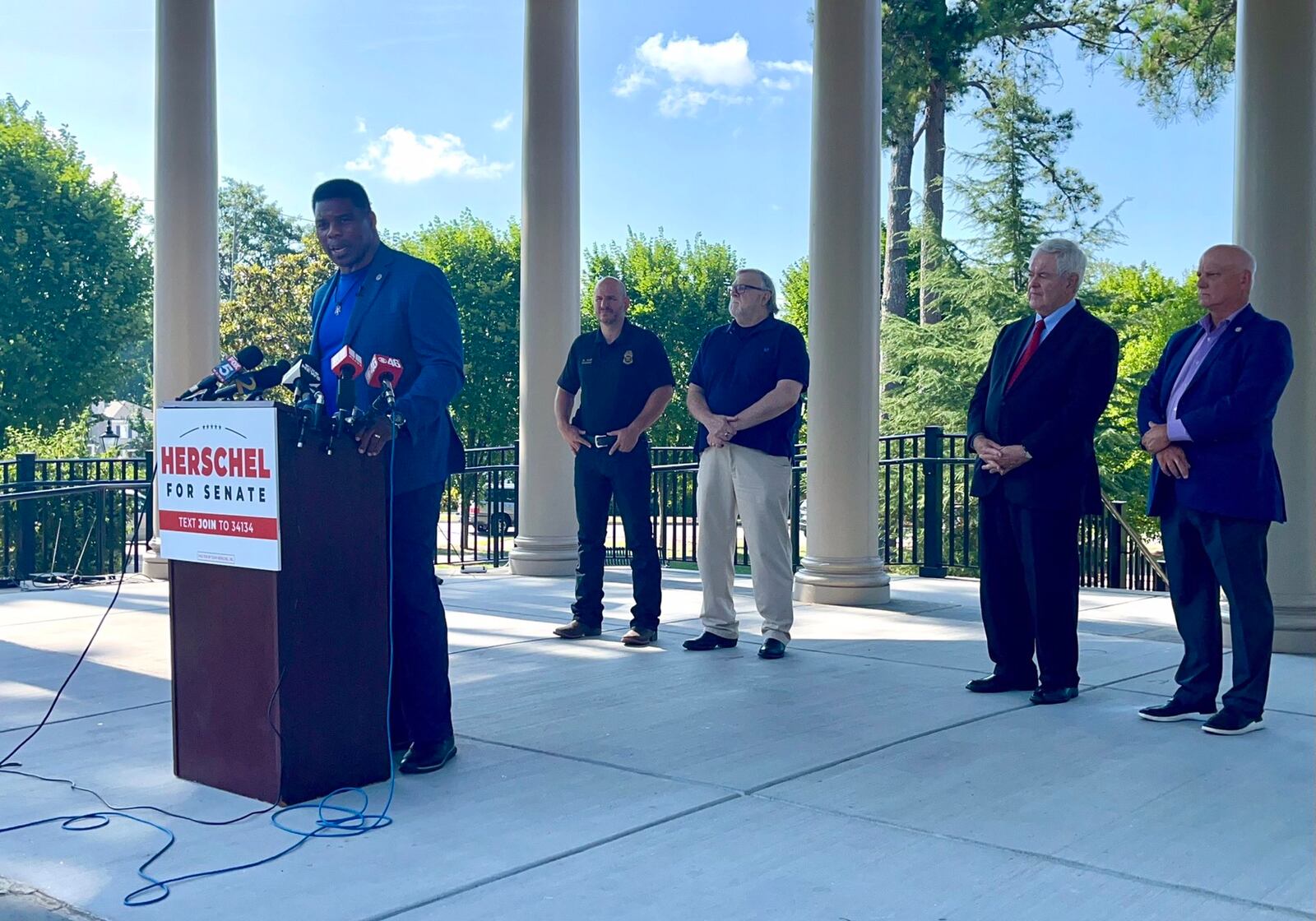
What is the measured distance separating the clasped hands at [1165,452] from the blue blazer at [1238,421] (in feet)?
0.12

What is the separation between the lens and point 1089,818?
399cm

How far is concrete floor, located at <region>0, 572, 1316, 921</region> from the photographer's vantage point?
3334mm

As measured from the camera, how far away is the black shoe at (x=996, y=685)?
601 cm

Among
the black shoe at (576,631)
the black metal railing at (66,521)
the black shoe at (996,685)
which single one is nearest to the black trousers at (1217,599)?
the black shoe at (996,685)

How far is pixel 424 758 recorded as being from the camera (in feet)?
15.1

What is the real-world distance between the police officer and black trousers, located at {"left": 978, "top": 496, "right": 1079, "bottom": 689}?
201cm

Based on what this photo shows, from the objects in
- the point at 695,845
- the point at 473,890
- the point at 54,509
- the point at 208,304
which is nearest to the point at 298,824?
the point at 473,890

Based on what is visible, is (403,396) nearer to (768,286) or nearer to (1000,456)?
(1000,456)

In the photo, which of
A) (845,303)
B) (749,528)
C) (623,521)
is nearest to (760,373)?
(749,528)

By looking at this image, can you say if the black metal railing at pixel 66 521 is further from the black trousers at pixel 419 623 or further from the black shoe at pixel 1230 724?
the black shoe at pixel 1230 724

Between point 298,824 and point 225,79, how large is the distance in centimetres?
7326

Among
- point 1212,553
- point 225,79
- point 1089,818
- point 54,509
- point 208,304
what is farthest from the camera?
point 225,79

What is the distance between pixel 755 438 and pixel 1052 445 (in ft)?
5.69

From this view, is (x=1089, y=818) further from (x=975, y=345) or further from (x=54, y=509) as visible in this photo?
(x=975, y=345)
